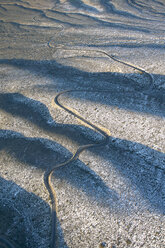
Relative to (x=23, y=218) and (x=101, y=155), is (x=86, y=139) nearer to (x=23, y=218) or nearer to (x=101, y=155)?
(x=101, y=155)

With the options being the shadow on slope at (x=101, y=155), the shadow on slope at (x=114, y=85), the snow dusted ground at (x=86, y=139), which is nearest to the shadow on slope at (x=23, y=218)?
the snow dusted ground at (x=86, y=139)

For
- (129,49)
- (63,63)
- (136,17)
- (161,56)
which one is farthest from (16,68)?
(136,17)

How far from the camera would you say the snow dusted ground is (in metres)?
1.00

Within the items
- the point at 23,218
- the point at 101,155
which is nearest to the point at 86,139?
the point at 101,155

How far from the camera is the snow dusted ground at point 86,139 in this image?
3.27ft

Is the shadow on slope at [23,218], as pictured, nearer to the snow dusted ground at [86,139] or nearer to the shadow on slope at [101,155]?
the snow dusted ground at [86,139]

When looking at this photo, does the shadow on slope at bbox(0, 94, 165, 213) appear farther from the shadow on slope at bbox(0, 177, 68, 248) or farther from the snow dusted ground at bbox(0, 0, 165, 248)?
the shadow on slope at bbox(0, 177, 68, 248)

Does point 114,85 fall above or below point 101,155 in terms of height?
above

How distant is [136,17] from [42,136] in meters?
2.87

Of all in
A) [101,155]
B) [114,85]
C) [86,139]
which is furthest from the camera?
[114,85]

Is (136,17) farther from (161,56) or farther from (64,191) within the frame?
(64,191)

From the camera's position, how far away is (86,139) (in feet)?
4.55

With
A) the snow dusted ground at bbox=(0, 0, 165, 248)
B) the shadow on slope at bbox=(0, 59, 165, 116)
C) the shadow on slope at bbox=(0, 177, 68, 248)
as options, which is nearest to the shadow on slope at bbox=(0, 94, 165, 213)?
the snow dusted ground at bbox=(0, 0, 165, 248)

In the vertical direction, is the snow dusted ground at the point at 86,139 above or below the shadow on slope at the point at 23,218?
above
